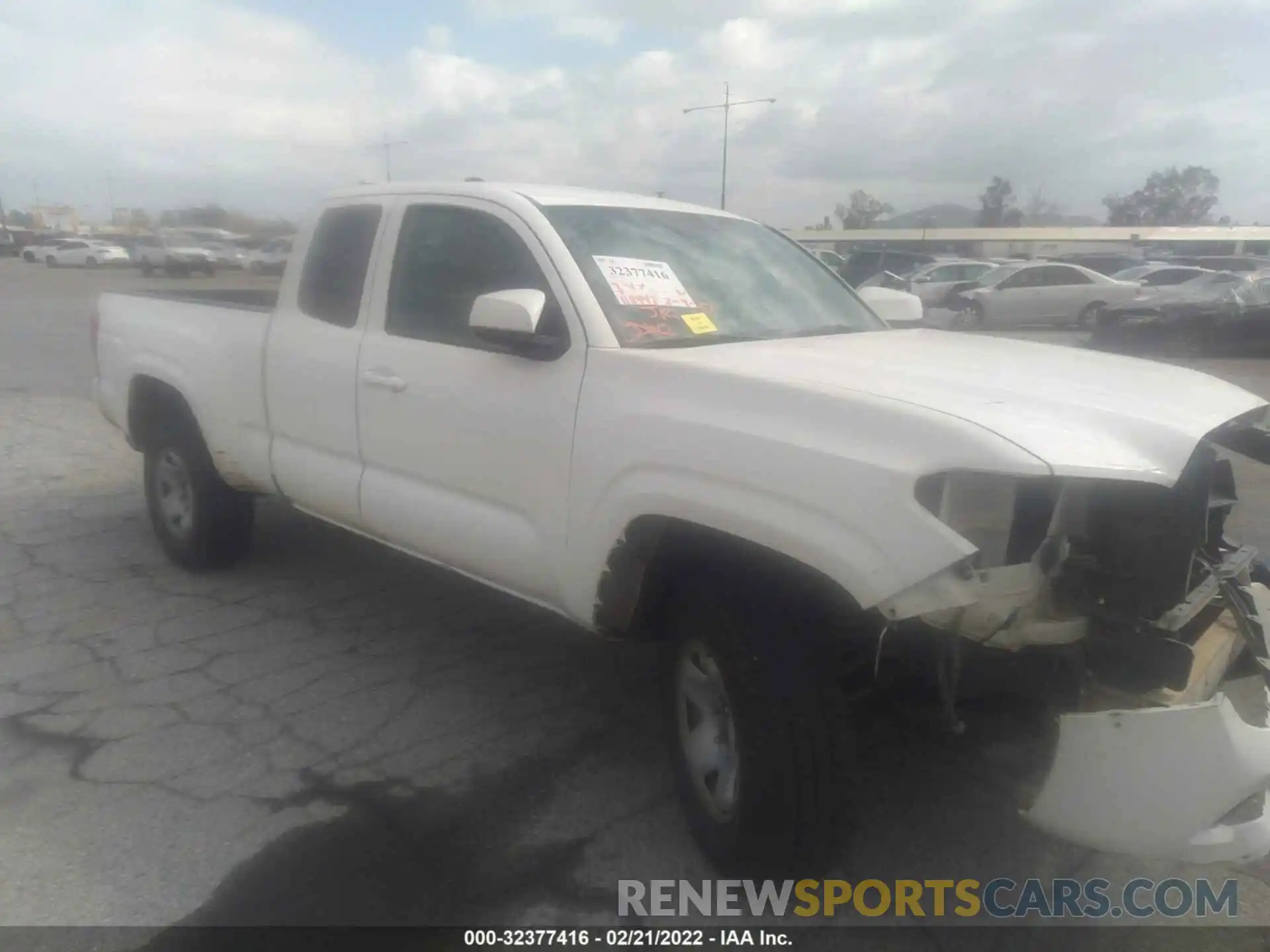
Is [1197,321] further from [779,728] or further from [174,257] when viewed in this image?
[779,728]

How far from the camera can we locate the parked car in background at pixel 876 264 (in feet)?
82.6

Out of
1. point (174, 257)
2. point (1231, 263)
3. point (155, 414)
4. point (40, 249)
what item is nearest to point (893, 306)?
point (155, 414)

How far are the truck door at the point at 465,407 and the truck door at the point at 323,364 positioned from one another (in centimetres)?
13

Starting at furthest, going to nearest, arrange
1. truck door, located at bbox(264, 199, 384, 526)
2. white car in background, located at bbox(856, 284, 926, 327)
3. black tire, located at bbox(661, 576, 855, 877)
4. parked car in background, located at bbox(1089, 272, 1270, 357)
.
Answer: parked car in background, located at bbox(1089, 272, 1270, 357) → white car in background, located at bbox(856, 284, 926, 327) → truck door, located at bbox(264, 199, 384, 526) → black tire, located at bbox(661, 576, 855, 877)

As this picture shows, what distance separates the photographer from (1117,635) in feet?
7.55

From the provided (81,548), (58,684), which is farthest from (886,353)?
(81,548)

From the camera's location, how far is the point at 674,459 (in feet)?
8.83

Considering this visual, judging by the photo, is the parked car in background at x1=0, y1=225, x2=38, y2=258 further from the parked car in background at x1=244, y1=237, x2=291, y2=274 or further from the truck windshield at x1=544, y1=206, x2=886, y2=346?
the truck windshield at x1=544, y1=206, x2=886, y2=346

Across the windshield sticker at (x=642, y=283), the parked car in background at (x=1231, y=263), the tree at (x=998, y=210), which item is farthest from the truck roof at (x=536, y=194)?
the tree at (x=998, y=210)

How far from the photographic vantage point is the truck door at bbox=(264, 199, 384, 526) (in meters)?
3.95

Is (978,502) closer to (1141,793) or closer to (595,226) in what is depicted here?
(1141,793)

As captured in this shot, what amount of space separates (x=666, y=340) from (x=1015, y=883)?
188 centimetres

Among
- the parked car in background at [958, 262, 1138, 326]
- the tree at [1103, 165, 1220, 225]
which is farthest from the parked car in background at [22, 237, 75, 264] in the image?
the tree at [1103, 165, 1220, 225]

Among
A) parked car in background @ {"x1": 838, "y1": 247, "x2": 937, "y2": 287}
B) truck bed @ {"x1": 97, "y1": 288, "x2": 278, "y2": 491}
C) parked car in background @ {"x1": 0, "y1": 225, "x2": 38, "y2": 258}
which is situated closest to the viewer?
truck bed @ {"x1": 97, "y1": 288, "x2": 278, "y2": 491}
